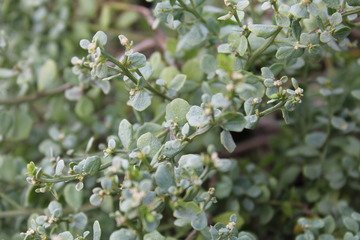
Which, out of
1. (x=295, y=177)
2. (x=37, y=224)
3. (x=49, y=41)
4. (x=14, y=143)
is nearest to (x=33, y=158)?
(x=14, y=143)

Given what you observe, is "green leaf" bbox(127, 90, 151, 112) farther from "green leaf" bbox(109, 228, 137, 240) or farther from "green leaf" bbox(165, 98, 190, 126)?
"green leaf" bbox(109, 228, 137, 240)

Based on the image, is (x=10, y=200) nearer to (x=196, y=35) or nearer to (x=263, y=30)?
(x=196, y=35)

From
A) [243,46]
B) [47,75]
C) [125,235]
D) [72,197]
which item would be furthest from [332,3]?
[47,75]

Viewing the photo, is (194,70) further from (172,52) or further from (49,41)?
(49,41)

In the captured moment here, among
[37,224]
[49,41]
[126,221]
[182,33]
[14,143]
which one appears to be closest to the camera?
[126,221]

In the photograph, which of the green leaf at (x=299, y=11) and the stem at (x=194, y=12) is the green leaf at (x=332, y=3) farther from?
the stem at (x=194, y=12)

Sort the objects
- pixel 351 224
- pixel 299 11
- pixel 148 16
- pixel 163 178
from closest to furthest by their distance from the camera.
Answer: pixel 163 178 → pixel 299 11 → pixel 351 224 → pixel 148 16
